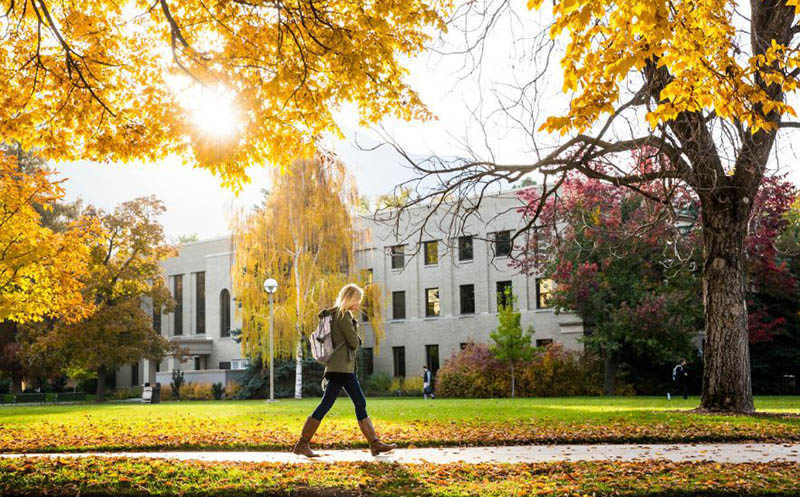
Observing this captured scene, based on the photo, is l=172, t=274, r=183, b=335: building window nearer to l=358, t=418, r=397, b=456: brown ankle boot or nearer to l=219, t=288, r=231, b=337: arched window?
l=219, t=288, r=231, b=337: arched window

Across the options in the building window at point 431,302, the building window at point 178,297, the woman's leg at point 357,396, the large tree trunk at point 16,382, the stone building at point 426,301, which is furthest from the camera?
the building window at point 178,297

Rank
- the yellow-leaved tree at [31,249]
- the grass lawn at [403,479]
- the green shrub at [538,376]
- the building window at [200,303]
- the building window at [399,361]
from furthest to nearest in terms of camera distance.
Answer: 1. the building window at [200,303]
2. the building window at [399,361]
3. the green shrub at [538,376]
4. the yellow-leaved tree at [31,249]
5. the grass lawn at [403,479]

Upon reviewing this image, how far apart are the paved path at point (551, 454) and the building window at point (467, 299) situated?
3488 cm

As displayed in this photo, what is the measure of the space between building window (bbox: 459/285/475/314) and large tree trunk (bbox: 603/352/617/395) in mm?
12021

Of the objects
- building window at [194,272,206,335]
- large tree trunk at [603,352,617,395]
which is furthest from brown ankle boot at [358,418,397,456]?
building window at [194,272,206,335]

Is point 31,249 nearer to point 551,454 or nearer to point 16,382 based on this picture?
point 551,454

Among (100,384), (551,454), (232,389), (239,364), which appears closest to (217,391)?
(232,389)

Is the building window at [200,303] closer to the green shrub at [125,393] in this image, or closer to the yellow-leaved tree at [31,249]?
the green shrub at [125,393]

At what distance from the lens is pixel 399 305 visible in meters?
48.8

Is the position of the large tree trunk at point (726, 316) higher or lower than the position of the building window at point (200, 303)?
lower

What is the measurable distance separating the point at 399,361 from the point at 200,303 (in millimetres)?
17391

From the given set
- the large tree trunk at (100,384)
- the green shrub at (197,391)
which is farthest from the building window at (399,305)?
the large tree trunk at (100,384)

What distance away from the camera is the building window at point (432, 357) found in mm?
46469

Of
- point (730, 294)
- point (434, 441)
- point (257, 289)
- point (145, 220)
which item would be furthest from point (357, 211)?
point (434, 441)
